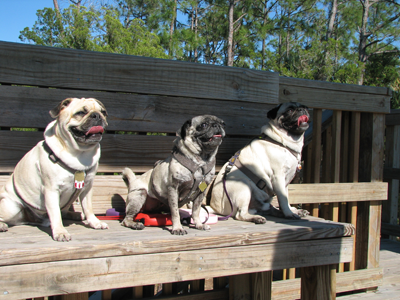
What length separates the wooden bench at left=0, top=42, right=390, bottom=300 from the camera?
72.7 inches

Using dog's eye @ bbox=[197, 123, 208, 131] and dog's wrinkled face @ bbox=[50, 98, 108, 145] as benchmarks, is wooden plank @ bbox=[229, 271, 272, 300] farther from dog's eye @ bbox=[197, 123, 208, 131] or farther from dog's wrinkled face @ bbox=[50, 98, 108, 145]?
dog's wrinkled face @ bbox=[50, 98, 108, 145]

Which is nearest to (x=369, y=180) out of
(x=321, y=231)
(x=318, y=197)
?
(x=318, y=197)

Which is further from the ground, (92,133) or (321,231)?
(92,133)

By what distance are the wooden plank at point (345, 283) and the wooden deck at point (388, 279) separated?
89mm

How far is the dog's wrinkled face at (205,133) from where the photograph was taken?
7.39 ft

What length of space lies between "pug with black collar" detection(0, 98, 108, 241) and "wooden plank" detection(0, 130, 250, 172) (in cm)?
45

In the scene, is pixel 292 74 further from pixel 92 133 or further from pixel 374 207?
pixel 92 133

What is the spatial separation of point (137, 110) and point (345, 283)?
2.75 meters

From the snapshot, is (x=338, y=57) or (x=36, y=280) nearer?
(x=36, y=280)

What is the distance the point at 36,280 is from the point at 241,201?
1620 mm

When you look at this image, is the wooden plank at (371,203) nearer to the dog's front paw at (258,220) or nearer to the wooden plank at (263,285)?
the wooden plank at (263,285)

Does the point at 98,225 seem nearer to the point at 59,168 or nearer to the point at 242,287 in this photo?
the point at 59,168


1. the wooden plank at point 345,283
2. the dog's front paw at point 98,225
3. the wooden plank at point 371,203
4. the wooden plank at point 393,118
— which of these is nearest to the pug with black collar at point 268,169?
the wooden plank at point 345,283

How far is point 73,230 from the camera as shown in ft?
7.11
